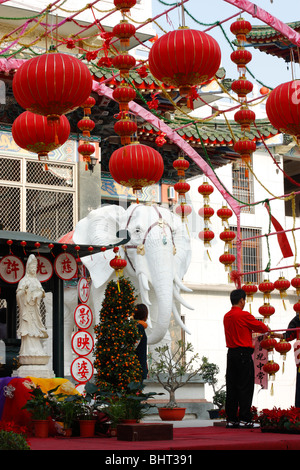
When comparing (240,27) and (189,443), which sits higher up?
(240,27)

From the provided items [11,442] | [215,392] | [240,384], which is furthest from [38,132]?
[215,392]

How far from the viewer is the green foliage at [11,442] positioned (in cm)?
669

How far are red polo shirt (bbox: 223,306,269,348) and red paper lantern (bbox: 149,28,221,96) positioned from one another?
2955 millimetres

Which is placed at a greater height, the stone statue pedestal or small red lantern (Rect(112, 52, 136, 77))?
small red lantern (Rect(112, 52, 136, 77))

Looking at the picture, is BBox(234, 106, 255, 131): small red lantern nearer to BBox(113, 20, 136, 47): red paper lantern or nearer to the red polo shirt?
BBox(113, 20, 136, 47): red paper lantern

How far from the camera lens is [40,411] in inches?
354

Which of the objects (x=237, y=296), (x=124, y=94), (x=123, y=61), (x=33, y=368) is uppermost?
(x=123, y=61)

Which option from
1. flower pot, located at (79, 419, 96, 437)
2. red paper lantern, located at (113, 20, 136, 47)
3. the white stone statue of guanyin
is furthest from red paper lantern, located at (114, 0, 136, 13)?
flower pot, located at (79, 419, 96, 437)

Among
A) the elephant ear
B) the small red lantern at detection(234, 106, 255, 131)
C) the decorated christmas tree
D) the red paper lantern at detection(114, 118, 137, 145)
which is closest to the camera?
the red paper lantern at detection(114, 118, 137, 145)

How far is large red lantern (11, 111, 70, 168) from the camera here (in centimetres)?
1049

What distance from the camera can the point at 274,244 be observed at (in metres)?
24.7

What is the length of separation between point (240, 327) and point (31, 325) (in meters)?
2.55

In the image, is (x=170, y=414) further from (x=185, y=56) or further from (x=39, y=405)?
(x=185, y=56)
